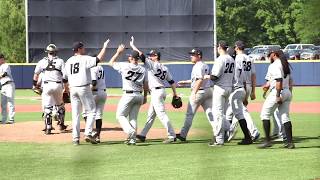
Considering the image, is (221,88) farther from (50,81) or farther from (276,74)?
(50,81)

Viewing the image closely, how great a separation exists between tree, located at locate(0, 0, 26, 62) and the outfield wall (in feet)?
37.8

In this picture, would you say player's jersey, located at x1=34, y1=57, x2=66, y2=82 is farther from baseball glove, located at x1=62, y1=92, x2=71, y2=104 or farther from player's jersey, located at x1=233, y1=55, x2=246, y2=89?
player's jersey, located at x1=233, y1=55, x2=246, y2=89

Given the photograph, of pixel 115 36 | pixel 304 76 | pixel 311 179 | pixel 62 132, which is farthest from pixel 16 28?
pixel 311 179

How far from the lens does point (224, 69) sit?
8859 mm

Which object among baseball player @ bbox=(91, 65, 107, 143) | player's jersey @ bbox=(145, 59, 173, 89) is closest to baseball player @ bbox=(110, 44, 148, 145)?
player's jersey @ bbox=(145, 59, 173, 89)

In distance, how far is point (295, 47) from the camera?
1601 inches

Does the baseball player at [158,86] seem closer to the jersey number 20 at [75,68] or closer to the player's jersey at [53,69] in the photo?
the jersey number 20 at [75,68]

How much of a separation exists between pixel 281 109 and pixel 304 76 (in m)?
20.9

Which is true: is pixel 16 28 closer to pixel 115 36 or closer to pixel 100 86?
pixel 115 36

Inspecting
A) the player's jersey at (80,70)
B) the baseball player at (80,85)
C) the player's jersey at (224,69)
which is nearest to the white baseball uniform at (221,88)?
the player's jersey at (224,69)

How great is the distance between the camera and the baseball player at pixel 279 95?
8.43 m

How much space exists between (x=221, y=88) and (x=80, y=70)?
1974 millimetres

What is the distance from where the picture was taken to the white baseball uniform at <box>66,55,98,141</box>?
→ 9133 millimetres

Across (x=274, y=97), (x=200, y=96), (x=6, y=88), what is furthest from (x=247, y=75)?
(x=6, y=88)
